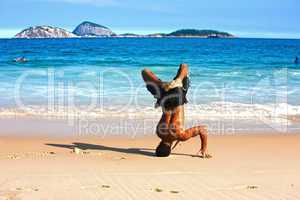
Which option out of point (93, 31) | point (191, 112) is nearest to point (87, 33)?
point (93, 31)

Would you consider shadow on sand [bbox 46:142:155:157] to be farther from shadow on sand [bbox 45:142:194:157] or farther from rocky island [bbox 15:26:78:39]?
rocky island [bbox 15:26:78:39]

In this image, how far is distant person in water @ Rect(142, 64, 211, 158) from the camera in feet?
25.6

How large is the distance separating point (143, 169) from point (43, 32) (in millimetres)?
135208

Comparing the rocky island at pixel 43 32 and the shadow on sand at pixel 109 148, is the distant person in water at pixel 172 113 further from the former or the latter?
the rocky island at pixel 43 32

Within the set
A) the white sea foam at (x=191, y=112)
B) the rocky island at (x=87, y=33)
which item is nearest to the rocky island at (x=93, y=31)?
the rocky island at (x=87, y=33)

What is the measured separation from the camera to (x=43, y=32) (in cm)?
13800

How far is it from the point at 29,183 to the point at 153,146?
314cm

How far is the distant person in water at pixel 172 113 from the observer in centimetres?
780

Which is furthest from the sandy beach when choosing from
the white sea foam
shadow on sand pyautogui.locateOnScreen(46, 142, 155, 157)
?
the white sea foam

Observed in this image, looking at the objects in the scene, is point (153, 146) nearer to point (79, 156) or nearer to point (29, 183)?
point (79, 156)

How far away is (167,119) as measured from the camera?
26.0ft

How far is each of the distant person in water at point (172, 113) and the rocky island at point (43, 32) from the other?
13021 cm

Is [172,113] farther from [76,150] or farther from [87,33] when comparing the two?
[87,33]

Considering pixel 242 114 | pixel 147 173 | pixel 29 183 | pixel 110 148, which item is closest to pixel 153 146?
pixel 110 148
